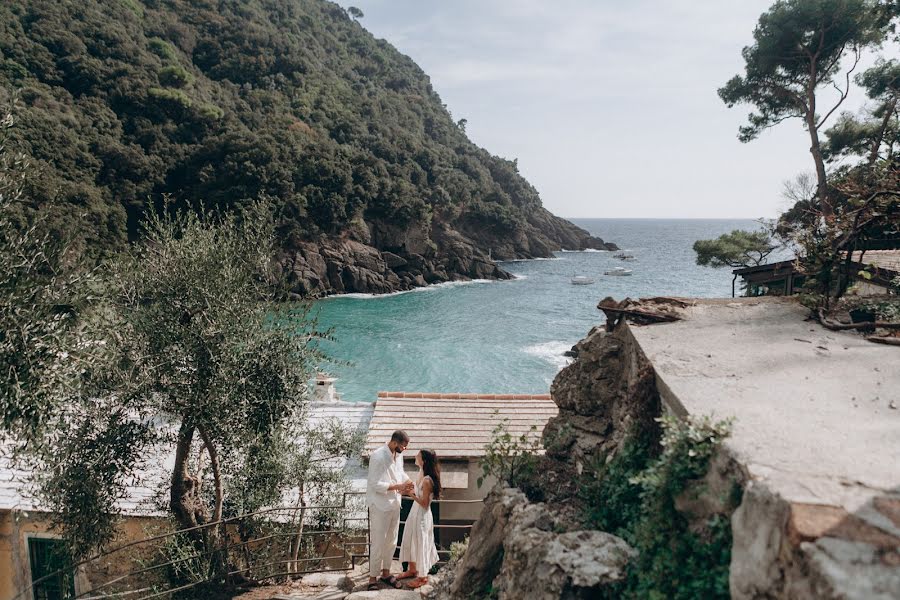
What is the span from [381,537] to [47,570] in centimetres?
813

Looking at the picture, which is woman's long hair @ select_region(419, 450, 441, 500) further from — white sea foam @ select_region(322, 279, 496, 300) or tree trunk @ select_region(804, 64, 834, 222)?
white sea foam @ select_region(322, 279, 496, 300)

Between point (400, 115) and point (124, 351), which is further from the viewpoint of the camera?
point (400, 115)

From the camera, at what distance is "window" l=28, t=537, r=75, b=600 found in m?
10.3

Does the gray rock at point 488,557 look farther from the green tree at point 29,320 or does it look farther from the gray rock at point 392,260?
the gray rock at point 392,260

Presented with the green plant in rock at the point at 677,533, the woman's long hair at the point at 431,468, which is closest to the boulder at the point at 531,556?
the green plant in rock at the point at 677,533

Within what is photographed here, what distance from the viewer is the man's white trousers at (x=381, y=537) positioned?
7441mm

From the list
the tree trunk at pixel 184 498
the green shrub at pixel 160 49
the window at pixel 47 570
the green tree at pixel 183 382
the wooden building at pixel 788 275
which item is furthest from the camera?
the green shrub at pixel 160 49

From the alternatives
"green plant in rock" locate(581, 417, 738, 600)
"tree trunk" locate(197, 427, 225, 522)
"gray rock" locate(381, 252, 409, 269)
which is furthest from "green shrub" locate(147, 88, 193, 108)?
"green plant in rock" locate(581, 417, 738, 600)

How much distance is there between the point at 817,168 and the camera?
24.0 m

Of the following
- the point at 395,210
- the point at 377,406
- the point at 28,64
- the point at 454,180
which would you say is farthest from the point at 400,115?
the point at 377,406

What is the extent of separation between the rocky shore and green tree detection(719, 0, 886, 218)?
35.9 metres

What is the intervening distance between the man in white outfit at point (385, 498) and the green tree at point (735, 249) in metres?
23.4

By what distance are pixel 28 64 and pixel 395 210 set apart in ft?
134

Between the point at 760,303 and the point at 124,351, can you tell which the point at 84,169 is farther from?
the point at 760,303
